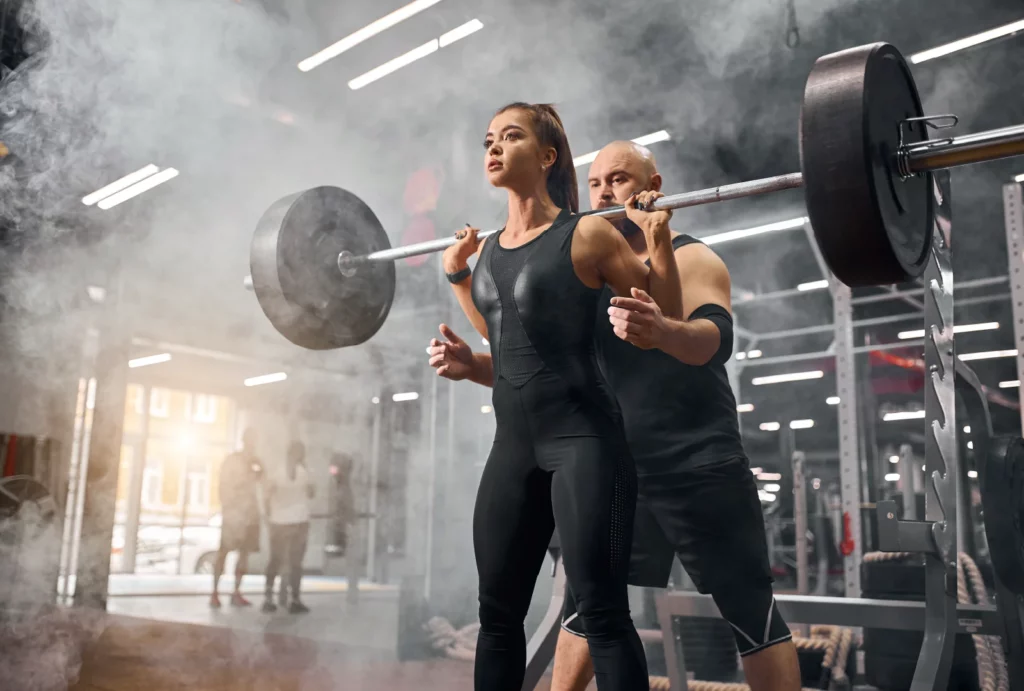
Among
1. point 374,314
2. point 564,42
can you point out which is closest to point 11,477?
point 374,314

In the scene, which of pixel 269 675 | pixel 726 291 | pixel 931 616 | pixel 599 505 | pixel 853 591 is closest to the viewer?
pixel 599 505

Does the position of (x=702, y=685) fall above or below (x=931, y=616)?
below

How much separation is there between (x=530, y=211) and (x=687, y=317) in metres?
0.38

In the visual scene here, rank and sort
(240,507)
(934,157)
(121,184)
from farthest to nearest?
(240,507) < (121,184) < (934,157)

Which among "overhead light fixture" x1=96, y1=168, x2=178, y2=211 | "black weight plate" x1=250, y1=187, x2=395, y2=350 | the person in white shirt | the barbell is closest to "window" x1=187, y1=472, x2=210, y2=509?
the person in white shirt

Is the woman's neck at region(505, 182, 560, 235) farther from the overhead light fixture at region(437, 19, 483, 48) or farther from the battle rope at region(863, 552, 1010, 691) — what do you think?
the overhead light fixture at region(437, 19, 483, 48)

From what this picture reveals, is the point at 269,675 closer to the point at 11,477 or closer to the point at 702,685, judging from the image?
the point at 702,685

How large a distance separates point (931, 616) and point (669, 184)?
2.37 m

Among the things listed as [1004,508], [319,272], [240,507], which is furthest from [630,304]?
[240,507]

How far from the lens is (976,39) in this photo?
340cm

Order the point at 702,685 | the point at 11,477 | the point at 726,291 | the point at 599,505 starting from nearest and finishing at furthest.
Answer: the point at 599,505, the point at 726,291, the point at 702,685, the point at 11,477

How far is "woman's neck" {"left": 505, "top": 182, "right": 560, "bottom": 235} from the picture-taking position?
4.63 feet

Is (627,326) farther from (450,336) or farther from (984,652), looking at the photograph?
(984,652)

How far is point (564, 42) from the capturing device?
323 centimetres
